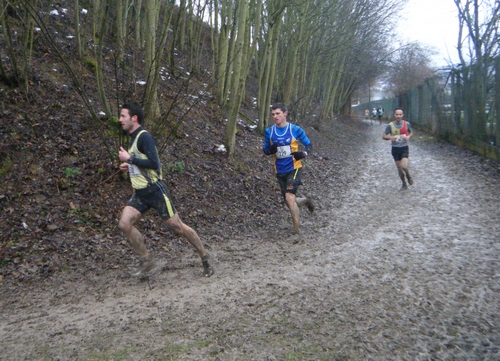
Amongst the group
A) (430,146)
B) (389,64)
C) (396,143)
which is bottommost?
(430,146)

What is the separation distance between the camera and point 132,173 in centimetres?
527

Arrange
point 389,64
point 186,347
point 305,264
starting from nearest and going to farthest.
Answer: point 186,347, point 305,264, point 389,64

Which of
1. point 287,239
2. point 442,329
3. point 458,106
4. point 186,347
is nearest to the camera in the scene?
point 186,347

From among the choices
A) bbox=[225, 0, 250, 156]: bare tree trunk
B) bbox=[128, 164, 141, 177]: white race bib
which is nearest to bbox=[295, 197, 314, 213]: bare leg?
bbox=[225, 0, 250, 156]: bare tree trunk

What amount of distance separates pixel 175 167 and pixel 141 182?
12.7ft

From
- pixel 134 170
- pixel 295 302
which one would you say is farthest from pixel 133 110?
pixel 295 302

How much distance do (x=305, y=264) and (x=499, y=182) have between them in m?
7.57

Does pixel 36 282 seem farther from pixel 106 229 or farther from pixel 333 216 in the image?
pixel 333 216

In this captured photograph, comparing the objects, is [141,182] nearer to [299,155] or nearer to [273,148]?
[273,148]

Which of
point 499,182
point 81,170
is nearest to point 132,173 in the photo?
point 81,170

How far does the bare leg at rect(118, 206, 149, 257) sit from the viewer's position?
205 inches

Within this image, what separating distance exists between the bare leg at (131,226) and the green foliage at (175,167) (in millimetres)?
3627

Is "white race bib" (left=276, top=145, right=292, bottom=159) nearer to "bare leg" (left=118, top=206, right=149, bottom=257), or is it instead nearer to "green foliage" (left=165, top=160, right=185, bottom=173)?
"green foliage" (left=165, top=160, right=185, bottom=173)

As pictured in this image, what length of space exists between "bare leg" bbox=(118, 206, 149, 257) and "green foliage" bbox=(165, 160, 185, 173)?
11.9 feet
